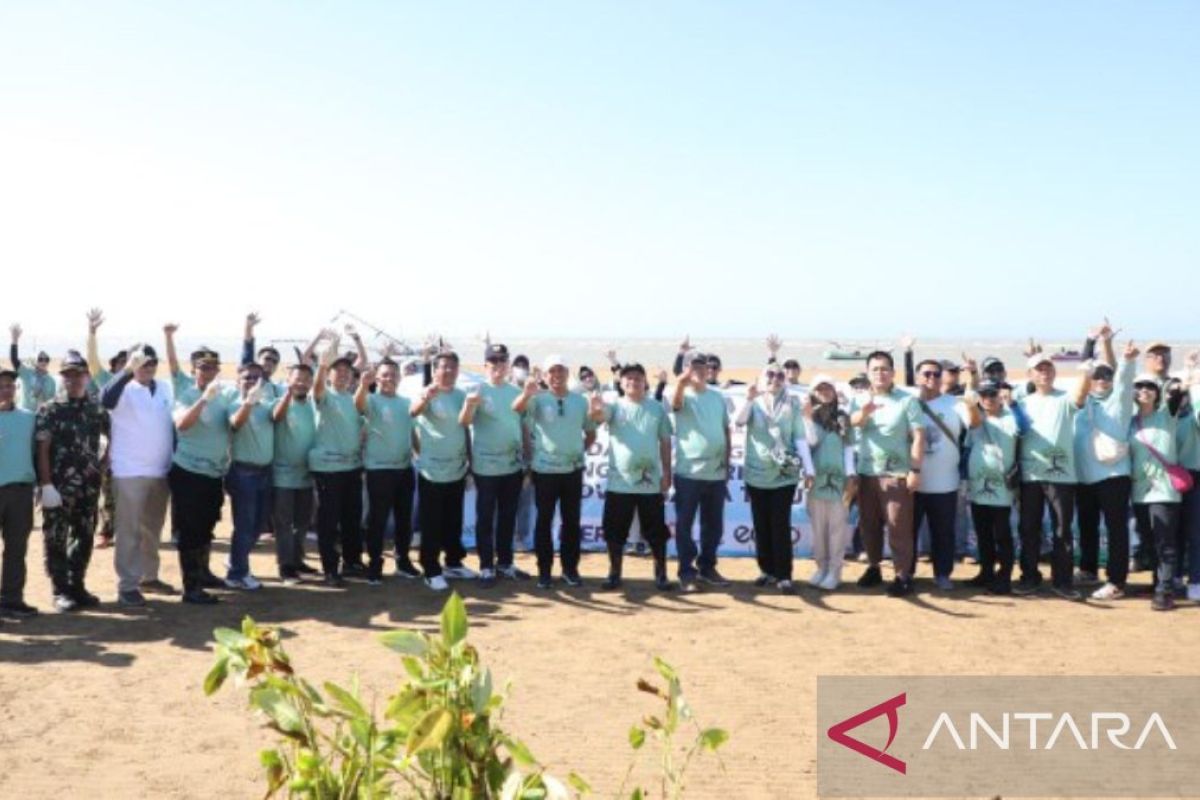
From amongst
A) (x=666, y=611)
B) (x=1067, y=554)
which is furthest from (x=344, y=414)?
(x=1067, y=554)

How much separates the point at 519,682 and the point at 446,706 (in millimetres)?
4834

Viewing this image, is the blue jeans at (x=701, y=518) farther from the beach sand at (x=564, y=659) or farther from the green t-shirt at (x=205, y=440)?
the green t-shirt at (x=205, y=440)

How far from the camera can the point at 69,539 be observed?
7.36 m

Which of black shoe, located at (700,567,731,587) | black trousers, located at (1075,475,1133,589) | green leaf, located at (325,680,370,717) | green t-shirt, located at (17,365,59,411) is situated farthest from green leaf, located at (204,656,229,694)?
green t-shirt, located at (17,365,59,411)

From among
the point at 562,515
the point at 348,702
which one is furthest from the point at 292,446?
the point at 348,702

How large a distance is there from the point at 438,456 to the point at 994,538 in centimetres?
511

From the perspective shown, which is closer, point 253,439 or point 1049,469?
point 1049,469

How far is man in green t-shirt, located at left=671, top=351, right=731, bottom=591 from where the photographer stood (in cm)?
835

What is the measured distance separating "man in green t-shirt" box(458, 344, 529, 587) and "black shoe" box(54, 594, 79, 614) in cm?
335

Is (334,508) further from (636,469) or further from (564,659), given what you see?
(564,659)

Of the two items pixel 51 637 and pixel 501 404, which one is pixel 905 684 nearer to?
pixel 501 404

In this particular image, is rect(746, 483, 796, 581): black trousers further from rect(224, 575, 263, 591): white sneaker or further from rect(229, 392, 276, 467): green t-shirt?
rect(224, 575, 263, 591): white sneaker

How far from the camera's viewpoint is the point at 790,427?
8.30m

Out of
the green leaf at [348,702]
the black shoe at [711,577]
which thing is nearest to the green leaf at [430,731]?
the green leaf at [348,702]
